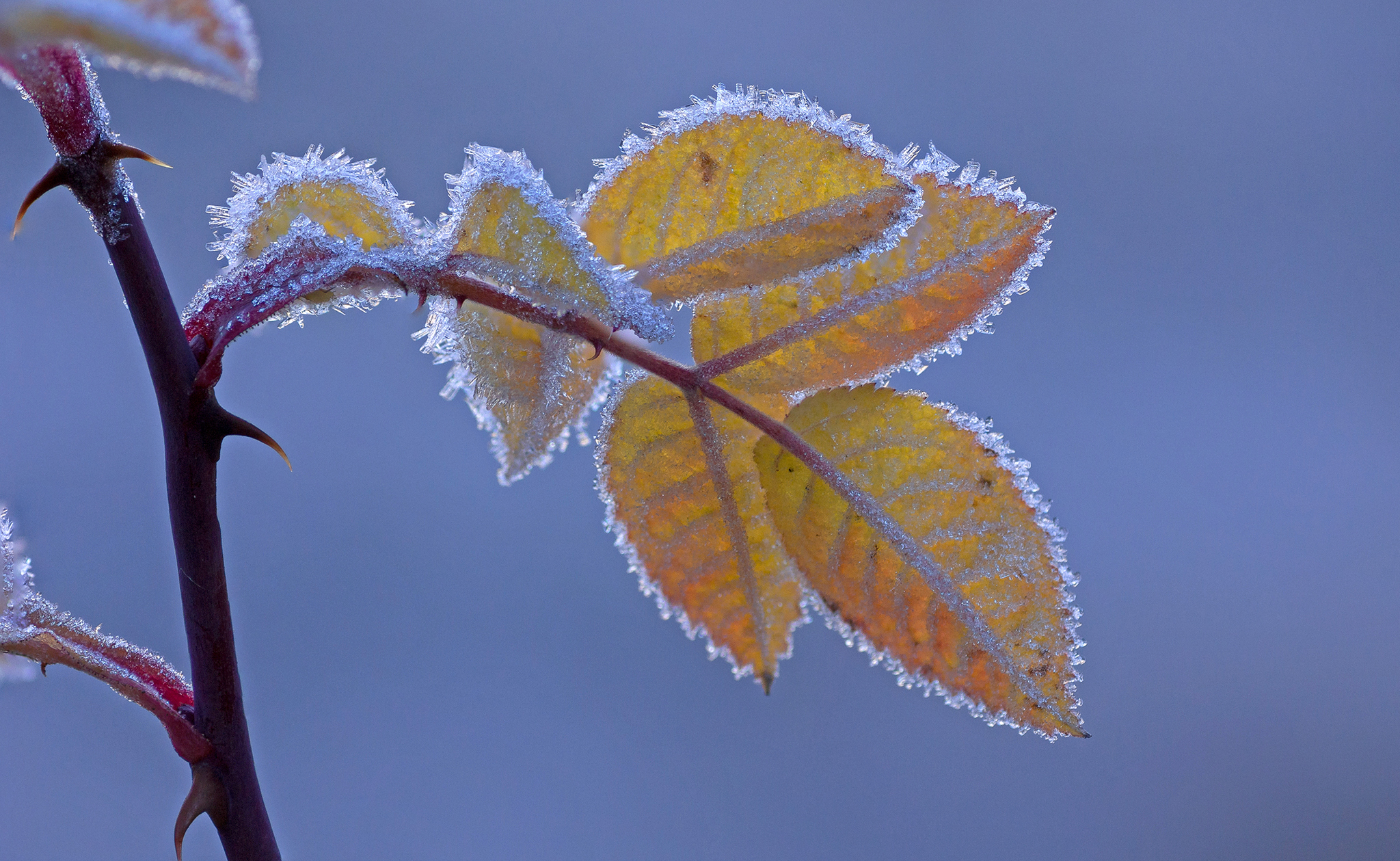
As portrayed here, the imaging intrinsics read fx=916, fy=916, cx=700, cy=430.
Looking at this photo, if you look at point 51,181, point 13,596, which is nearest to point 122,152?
point 51,181

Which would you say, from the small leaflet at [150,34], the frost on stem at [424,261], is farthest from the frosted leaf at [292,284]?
the small leaflet at [150,34]

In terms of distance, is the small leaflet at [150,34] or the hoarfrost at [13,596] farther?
the hoarfrost at [13,596]

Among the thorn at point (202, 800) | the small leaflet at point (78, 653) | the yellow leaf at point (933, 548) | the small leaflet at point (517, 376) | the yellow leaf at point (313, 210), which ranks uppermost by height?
the yellow leaf at point (313, 210)

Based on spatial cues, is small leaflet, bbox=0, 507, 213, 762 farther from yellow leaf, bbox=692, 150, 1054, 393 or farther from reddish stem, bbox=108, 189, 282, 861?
yellow leaf, bbox=692, 150, 1054, 393

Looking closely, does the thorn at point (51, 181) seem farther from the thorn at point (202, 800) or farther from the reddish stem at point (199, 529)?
the thorn at point (202, 800)

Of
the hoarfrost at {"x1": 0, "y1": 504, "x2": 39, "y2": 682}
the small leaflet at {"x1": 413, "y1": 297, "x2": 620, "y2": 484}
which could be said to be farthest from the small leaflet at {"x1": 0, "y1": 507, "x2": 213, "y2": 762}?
the small leaflet at {"x1": 413, "y1": 297, "x2": 620, "y2": 484}

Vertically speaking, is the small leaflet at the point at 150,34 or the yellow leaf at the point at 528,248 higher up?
the yellow leaf at the point at 528,248

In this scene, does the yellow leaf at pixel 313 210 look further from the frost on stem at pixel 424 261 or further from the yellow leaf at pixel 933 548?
the yellow leaf at pixel 933 548

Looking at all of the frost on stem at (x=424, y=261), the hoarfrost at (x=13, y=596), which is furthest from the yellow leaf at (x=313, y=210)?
the hoarfrost at (x=13, y=596)
